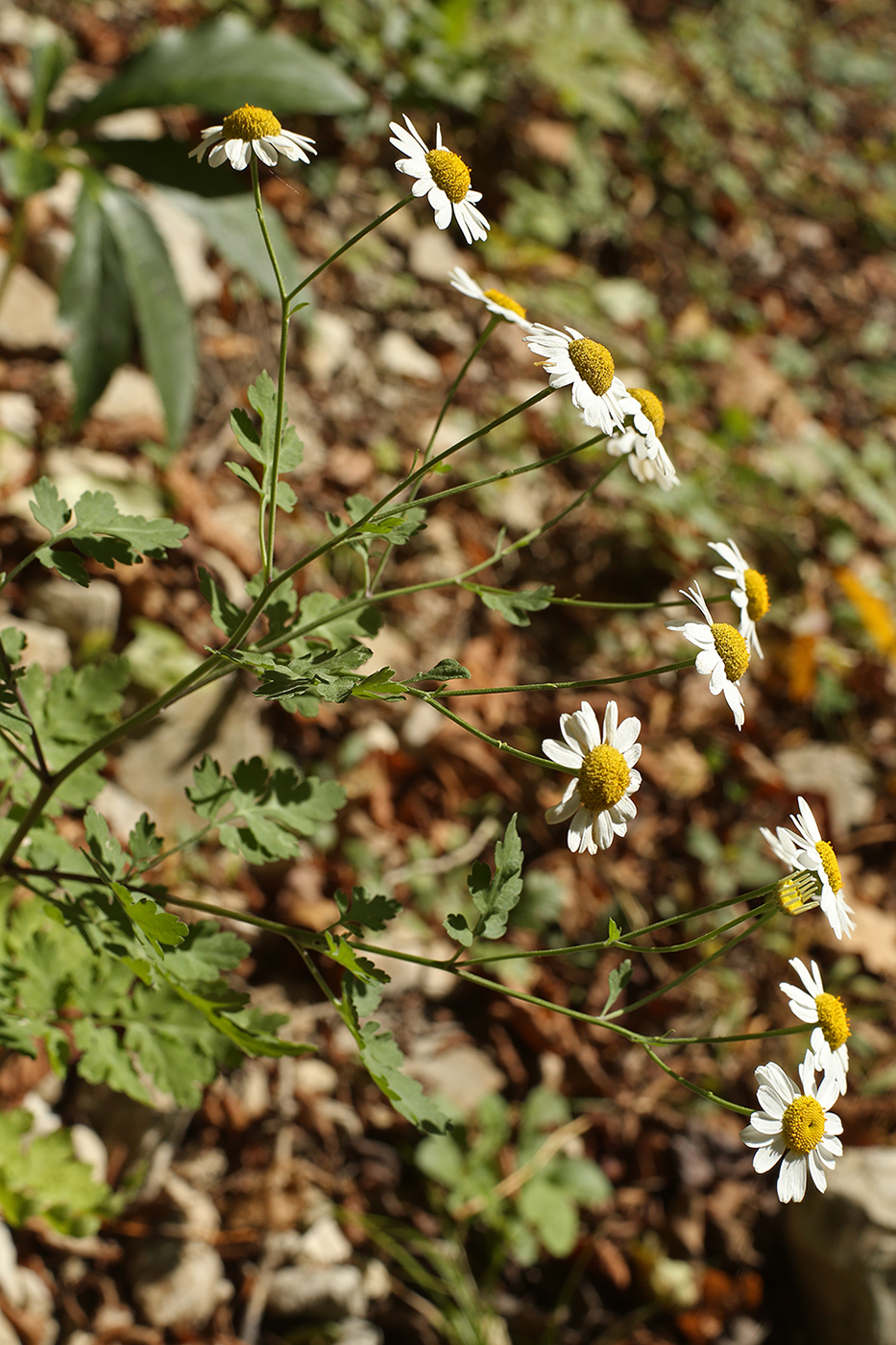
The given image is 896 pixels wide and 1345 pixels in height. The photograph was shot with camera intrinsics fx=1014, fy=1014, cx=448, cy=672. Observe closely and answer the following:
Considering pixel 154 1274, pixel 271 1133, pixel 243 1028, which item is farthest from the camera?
pixel 271 1133

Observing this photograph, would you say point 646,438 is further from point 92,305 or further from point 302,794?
point 92,305

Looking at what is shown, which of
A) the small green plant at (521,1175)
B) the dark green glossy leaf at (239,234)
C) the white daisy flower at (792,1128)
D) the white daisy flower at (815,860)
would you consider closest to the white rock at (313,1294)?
the small green plant at (521,1175)

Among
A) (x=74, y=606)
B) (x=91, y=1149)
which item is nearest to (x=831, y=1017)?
(x=91, y=1149)

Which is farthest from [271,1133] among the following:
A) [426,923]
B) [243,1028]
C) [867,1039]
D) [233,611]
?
[867,1039]

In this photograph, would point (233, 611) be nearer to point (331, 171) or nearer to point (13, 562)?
point (13, 562)

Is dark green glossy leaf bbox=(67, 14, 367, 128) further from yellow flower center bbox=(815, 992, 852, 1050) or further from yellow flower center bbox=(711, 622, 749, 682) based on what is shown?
yellow flower center bbox=(815, 992, 852, 1050)

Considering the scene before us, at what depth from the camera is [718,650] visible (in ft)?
4.08

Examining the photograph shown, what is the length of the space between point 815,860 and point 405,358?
112 inches

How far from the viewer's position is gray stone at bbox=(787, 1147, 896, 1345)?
7.45ft

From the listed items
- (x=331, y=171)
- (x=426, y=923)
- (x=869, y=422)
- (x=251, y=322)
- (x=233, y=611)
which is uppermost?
(x=233, y=611)

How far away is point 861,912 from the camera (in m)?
3.17

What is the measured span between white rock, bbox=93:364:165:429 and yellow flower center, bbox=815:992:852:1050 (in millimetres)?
2356

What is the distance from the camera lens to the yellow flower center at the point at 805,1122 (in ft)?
3.78

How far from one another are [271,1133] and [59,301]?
197cm
